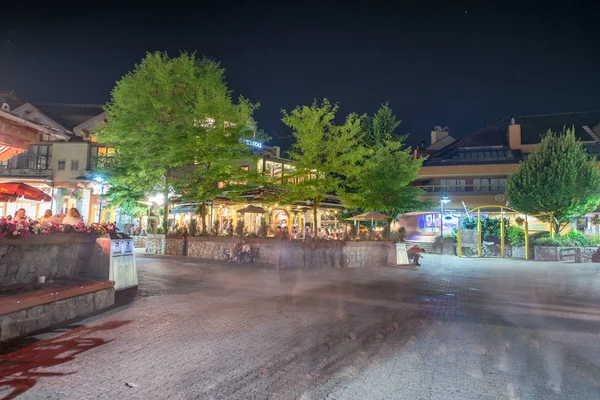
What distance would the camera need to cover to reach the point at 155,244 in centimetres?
2095

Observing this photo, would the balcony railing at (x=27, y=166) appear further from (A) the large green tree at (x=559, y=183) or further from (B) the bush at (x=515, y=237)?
(A) the large green tree at (x=559, y=183)

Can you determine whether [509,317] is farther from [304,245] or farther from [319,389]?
[304,245]

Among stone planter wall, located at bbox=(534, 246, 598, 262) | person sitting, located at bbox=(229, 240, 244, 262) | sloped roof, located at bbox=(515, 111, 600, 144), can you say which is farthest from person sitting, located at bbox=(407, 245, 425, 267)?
sloped roof, located at bbox=(515, 111, 600, 144)

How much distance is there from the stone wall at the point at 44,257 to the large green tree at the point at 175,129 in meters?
9.68

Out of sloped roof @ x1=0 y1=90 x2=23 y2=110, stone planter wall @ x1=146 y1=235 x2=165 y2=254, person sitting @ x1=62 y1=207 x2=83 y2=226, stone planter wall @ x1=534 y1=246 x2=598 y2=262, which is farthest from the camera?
sloped roof @ x1=0 y1=90 x2=23 y2=110

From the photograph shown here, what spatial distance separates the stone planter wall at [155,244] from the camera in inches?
810

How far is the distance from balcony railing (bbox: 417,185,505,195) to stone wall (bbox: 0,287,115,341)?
35.3 m

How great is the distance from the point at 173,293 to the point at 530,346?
7524 mm

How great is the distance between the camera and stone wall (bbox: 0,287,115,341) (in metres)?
5.38

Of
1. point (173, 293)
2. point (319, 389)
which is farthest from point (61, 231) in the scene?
point (319, 389)

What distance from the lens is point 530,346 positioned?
5488 millimetres

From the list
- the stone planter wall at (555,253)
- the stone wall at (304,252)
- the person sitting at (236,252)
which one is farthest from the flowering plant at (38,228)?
the stone planter wall at (555,253)

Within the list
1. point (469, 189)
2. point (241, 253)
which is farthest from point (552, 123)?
point (241, 253)

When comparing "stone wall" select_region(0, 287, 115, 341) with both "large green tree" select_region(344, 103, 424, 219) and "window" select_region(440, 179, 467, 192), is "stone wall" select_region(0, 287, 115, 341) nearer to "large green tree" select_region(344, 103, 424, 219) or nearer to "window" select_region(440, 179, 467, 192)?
"large green tree" select_region(344, 103, 424, 219)
